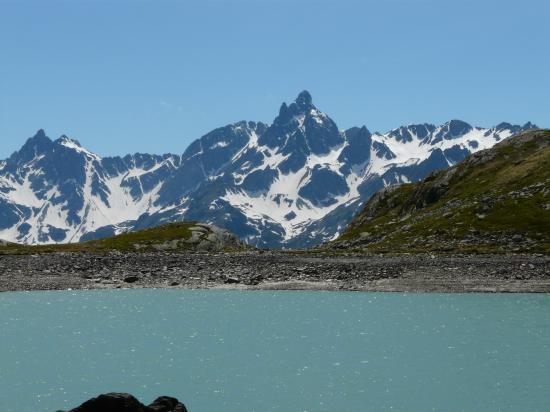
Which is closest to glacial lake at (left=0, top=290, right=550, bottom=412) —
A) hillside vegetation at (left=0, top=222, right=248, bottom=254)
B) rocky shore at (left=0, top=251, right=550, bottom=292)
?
rocky shore at (left=0, top=251, right=550, bottom=292)

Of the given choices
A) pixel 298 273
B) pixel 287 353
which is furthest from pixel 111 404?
pixel 298 273

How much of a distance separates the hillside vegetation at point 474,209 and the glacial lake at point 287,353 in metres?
47.9

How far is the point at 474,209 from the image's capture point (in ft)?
443

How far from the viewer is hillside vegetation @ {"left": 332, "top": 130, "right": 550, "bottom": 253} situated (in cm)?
12056

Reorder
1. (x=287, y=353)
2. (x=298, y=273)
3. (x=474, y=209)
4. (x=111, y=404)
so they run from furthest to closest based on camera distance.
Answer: (x=474, y=209) < (x=298, y=273) < (x=287, y=353) < (x=111, y=404)

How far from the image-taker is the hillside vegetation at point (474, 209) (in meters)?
121

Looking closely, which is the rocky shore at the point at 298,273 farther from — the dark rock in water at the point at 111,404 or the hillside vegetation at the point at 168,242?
the dark rock in water at the point at 111,404

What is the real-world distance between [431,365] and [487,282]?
45.5m

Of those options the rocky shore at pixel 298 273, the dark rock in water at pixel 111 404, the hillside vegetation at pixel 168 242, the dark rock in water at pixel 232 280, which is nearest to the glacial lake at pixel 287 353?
the dark rock in water at pixel 111 404

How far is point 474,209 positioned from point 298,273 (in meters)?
54.5

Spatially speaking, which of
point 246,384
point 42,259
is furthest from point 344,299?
point 42,259

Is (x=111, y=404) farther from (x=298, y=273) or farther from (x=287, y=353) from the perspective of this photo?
(x=298, y=273)

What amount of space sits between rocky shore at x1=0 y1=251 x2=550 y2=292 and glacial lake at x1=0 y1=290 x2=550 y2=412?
300 inches

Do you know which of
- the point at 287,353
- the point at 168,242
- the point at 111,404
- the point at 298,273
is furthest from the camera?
the point at 168,242
